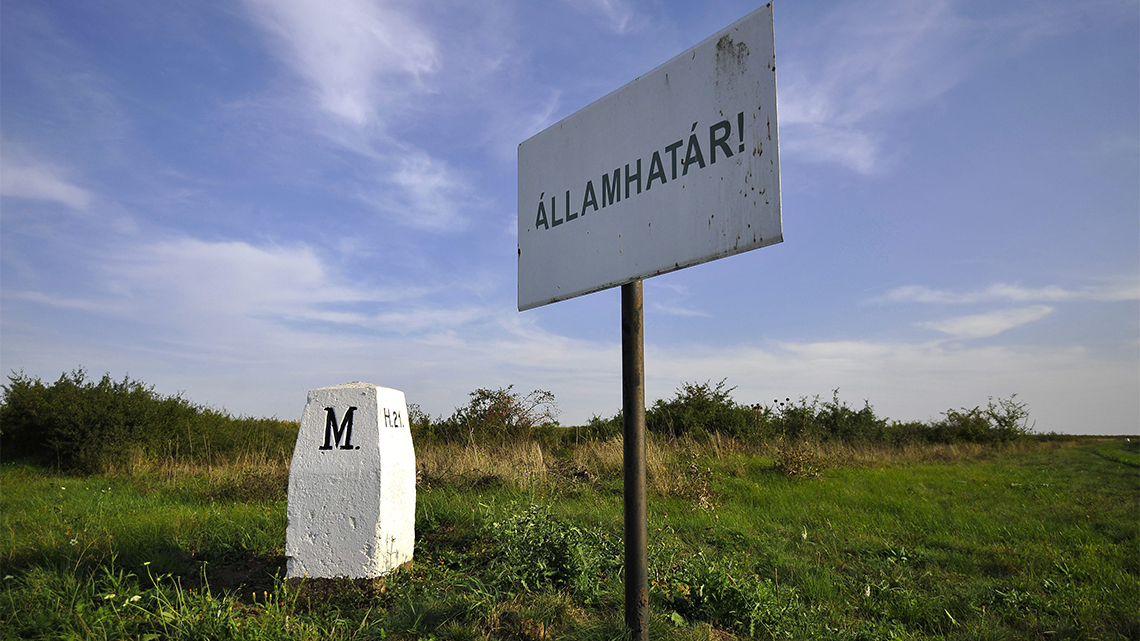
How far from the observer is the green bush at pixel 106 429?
12.9m

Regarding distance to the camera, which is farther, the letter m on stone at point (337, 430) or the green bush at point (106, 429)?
the green bush at point (106, 429)

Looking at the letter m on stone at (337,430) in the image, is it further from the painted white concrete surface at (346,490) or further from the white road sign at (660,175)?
the white road sign at (660,175)

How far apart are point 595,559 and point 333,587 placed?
1791 millimetres

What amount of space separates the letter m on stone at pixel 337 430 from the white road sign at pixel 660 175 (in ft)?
5.53

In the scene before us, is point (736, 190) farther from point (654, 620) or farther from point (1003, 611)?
point (1003, 611)

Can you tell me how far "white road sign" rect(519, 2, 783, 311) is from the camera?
8.15 feet

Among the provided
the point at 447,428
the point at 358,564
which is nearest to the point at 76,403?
the point at 447,428

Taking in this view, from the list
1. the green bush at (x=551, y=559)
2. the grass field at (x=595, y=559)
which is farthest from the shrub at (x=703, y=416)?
the green bush at (x=551, y=559)

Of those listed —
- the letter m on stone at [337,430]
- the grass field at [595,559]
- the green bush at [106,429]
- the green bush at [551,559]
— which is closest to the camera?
the grass field at [595,559]

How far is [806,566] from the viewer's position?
16.1 ft

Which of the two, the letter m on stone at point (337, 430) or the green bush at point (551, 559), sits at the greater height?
the letter m on stone at point (337, 430)

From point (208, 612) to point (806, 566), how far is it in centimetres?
417

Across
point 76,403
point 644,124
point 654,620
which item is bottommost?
point 654,620

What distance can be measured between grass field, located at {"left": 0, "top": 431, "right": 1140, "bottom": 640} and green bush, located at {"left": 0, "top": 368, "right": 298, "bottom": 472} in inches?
131
